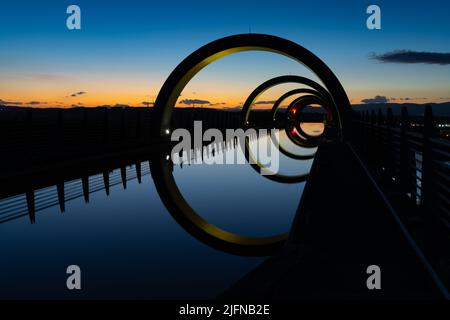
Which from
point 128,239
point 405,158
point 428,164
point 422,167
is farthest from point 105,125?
point 428,164

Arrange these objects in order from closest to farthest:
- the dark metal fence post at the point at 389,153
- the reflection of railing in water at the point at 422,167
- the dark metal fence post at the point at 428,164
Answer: the reflection of railing in water at the point at 422,167
the dark metal fence post at the point at 428,164
the dark metal fence post at the point at 389,153

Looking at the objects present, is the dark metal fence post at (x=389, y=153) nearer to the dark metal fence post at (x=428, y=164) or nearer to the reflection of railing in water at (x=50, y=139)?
the dark metal fence post at (x=428, y=164)

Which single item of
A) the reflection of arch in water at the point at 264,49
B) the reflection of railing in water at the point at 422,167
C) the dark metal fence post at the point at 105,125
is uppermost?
the reflection of arch in water at the point at 264,49

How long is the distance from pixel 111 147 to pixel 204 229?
9.65 m

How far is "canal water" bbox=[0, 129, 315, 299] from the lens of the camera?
388 cm

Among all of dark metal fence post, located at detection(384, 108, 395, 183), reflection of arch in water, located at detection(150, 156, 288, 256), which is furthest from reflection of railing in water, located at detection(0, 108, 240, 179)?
dark metal fence post, located at detection(384, 108, 395, 183)

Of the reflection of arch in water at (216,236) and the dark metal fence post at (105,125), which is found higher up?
the dark metal fence post at (105,125)

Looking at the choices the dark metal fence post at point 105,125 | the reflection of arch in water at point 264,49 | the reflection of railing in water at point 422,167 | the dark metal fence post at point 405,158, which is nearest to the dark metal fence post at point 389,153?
the reflection of railing in water at point 422,167

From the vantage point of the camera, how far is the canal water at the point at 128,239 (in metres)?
3.88

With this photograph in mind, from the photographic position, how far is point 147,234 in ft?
19.0

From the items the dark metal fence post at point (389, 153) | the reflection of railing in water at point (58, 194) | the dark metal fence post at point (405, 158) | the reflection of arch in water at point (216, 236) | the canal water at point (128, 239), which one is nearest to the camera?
the canal water at point (128, 239)

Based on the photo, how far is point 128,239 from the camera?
5.51 metres

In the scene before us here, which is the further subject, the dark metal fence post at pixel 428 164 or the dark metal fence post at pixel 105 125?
the dark metal fence post at pixel 105 125

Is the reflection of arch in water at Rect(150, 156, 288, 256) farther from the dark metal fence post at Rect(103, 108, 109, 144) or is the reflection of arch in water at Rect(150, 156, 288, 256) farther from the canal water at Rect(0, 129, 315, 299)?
the dark metal fence post at Rect(103, 108, 109, 144)
